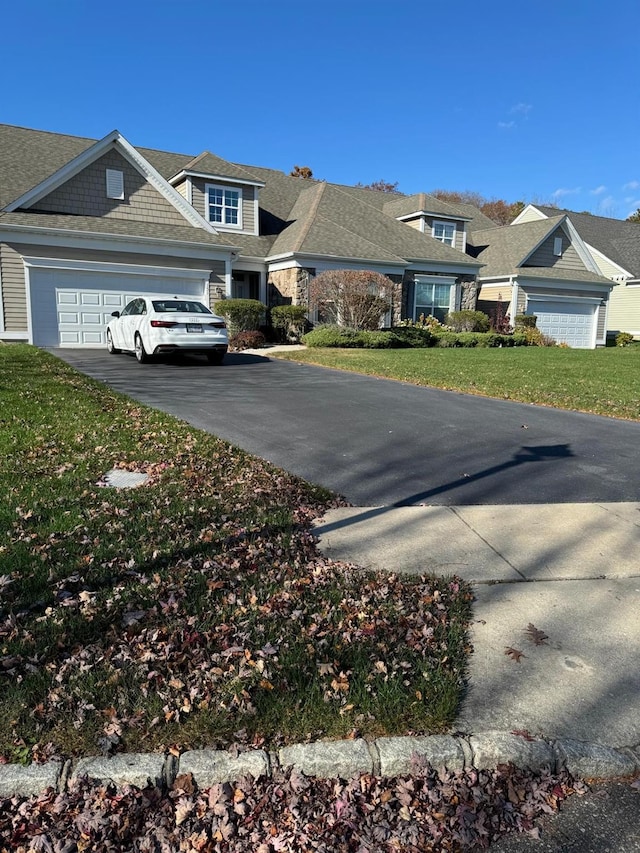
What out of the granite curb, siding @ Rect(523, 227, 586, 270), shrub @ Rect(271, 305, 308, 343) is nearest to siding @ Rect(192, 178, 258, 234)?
shrub @ Rect(271, 305, 308, 343)

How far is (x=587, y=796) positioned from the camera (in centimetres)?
224

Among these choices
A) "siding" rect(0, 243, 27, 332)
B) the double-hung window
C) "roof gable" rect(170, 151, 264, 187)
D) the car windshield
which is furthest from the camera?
the double-hung window

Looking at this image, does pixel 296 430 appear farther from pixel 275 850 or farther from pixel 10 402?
pixel 275 850

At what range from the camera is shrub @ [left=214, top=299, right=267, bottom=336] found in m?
20.1

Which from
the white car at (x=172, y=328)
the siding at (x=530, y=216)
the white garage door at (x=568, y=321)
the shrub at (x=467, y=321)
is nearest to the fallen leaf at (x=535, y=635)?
the white car at (x=172, y=328)

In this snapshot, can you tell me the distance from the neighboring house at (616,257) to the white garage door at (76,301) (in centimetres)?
2596

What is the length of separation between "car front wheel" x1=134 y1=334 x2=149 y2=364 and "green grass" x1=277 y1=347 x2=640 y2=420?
171 inches

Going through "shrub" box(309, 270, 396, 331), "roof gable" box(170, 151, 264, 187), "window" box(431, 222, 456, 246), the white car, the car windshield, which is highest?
"roof gable" box(170, 151, 264, 187)

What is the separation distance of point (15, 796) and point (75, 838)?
31cm

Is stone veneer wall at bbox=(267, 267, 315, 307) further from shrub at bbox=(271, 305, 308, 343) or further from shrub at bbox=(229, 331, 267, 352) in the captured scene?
shrub at bbox=(229, 331, 267, 352)

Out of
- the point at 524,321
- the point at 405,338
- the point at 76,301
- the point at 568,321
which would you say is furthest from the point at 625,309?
the point at 76,301

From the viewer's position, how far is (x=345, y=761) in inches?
89.6

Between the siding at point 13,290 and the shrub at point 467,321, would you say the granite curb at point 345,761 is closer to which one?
the siding at point 13,290

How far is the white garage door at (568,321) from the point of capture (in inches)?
1141
